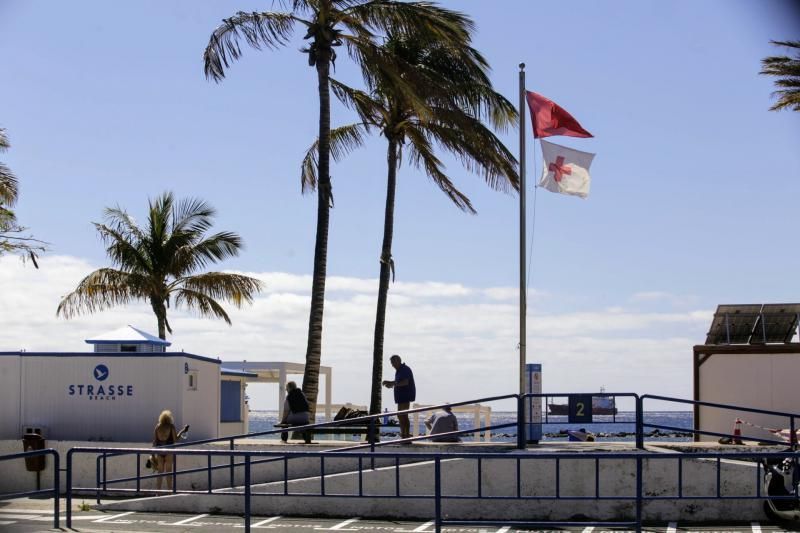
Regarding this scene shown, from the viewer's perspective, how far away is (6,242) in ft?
89.9

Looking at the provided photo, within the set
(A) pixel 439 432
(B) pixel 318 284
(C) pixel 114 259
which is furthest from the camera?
(C) pixel 114 259

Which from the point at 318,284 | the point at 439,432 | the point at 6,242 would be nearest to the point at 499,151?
the point at 318,284

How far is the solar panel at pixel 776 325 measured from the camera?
2519cm

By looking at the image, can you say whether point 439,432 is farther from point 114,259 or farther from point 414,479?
point 114,259

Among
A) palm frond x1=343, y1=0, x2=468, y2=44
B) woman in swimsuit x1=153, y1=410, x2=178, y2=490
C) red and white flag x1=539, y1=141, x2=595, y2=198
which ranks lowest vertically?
woman in swimsuit x1=153, y1=410, x2=178, y2=490

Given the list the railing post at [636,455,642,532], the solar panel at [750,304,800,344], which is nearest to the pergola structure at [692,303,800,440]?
the solar panel at [750,304,800,344]

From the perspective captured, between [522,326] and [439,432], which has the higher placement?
[522,326]

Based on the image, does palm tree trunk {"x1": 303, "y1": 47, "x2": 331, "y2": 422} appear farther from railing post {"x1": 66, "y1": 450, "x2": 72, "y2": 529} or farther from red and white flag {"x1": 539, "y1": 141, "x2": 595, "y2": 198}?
railing post {"x1": 66, "y1": 450, "x2": 72, "y2": 529}

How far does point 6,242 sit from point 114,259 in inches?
241

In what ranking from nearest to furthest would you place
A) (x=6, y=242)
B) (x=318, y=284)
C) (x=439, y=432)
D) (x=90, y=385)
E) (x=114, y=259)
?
(x=439, y=432)
(x=90, y=385)
(x=318, y=284)
(x=6, y=242)
(x=114, y=259)

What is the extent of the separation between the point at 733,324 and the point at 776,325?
→ 105 cm

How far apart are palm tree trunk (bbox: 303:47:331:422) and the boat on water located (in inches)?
270

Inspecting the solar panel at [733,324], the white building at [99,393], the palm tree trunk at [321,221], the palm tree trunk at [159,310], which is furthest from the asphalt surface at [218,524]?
the palm tree trunk at [159,310]

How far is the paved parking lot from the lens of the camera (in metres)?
14.5
